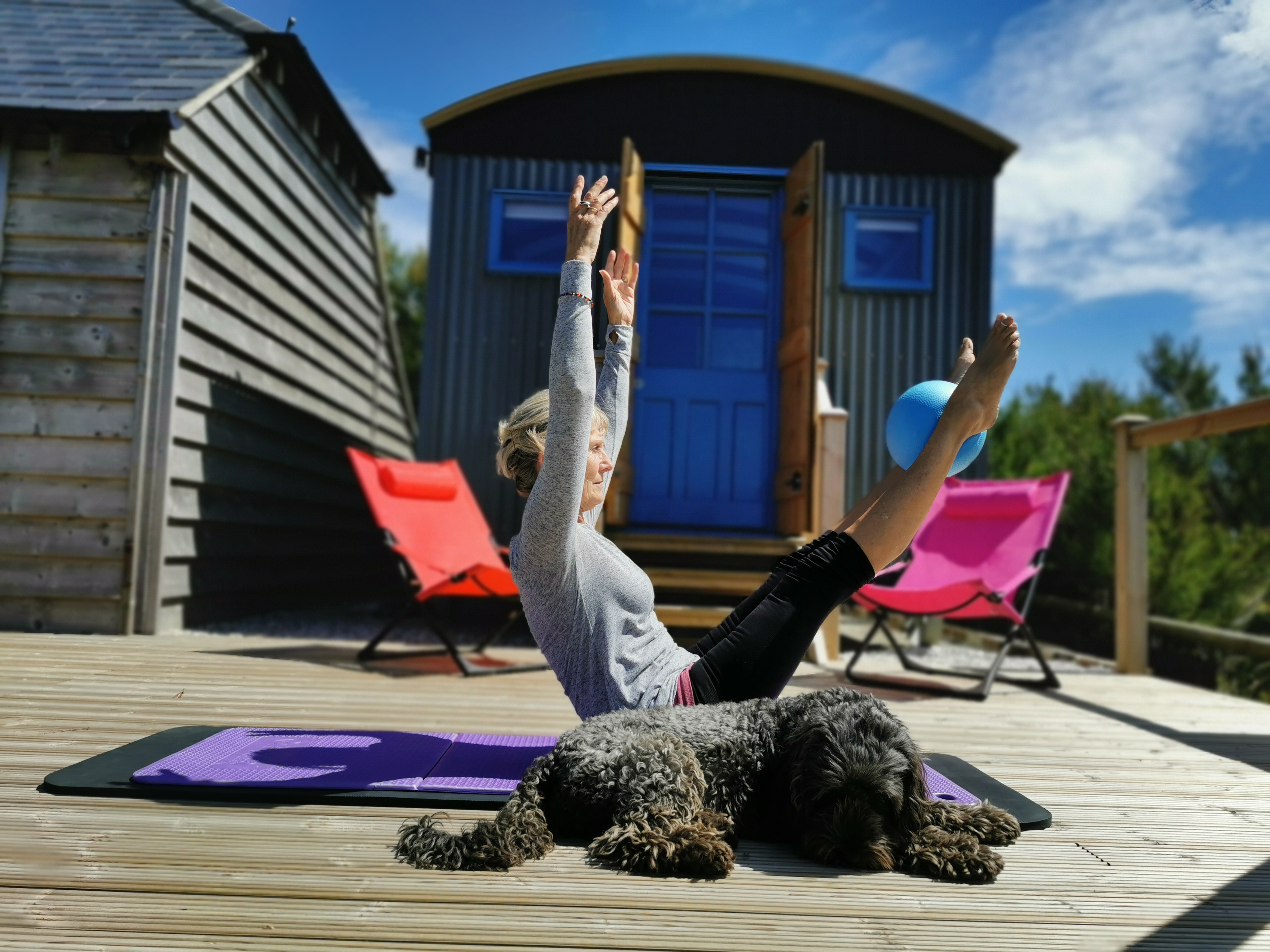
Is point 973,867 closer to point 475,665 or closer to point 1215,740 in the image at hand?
point 1215,740

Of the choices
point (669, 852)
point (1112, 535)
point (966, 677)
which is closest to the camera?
point (669, 852)

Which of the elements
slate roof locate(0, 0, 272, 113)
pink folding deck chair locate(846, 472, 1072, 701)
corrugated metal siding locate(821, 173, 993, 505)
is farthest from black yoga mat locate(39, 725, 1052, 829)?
corrugated metal siding locate(821, 173, 993, 505)

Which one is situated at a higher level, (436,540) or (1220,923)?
(436,540)

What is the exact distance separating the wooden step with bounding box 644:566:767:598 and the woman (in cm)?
269

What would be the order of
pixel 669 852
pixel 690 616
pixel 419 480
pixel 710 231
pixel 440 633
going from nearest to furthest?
pixel 669 852 < pixel 440 633 < pixel 419 480 < pixel 690 616 < pixel 710 231

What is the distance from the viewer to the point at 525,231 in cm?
598

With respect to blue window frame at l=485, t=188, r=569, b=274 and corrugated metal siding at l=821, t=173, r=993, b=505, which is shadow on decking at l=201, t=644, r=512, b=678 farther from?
corrugated metal siding at l=821, t=173, r=993, b=505

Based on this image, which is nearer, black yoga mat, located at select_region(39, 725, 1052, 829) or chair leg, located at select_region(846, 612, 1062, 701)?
black yoga mat, located at select_region(39, 725, 1052, 829)

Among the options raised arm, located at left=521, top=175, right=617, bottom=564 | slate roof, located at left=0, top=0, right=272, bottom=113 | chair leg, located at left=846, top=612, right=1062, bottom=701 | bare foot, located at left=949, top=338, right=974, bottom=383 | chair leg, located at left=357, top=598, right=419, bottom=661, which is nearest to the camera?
raised arm, located at left=521, top=175, right=617, bottom=564

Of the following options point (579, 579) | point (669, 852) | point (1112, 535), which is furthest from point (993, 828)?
point (1112, 535)

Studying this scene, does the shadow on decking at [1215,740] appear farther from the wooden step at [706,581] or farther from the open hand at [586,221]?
the open hand at [586,221]

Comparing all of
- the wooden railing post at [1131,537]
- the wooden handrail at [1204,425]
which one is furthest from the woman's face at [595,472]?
the wooden railing post at [1131,537]

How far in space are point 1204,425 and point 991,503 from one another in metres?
0.90

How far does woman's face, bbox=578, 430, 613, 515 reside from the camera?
1701 mm
